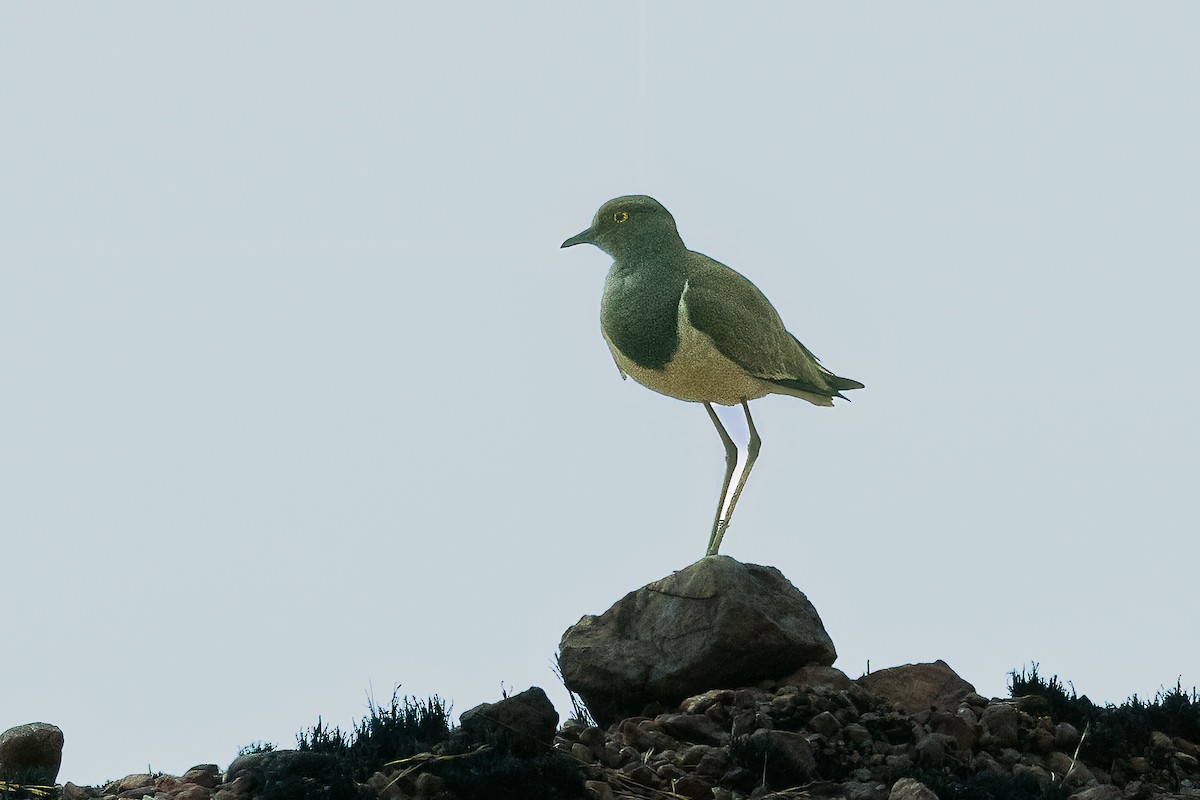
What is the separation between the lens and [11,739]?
8.22 m

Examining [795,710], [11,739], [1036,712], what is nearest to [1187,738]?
[1036,712]

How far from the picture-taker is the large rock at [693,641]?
28.8 feet

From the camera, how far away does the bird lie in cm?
898

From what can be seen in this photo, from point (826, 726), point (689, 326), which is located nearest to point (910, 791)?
point (826, 726)

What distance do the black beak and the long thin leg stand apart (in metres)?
1.56

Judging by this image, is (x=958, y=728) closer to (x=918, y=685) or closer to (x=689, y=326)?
(x=918, y=685)

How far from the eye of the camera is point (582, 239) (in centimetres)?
951

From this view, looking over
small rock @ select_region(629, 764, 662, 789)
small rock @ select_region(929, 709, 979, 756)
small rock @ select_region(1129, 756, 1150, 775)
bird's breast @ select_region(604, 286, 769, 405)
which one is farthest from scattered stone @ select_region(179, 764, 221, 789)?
small rock @ select_region(1129, 756, 1150, 775)

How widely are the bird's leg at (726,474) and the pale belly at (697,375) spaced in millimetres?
218

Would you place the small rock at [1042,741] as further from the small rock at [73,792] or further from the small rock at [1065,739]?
the small rock at [73,792]

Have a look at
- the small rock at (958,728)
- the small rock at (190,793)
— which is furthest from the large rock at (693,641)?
the small rock at (190,793)

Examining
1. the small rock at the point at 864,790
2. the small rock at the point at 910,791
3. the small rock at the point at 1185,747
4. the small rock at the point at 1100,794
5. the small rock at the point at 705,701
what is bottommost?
the small rock at the point at 1100,794

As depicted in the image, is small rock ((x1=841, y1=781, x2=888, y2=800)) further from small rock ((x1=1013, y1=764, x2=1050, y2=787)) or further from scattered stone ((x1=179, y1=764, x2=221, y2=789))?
scattered stone ((x1=179, y1=764, x2=221, y2=789))

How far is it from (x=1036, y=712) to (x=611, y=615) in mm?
2860
